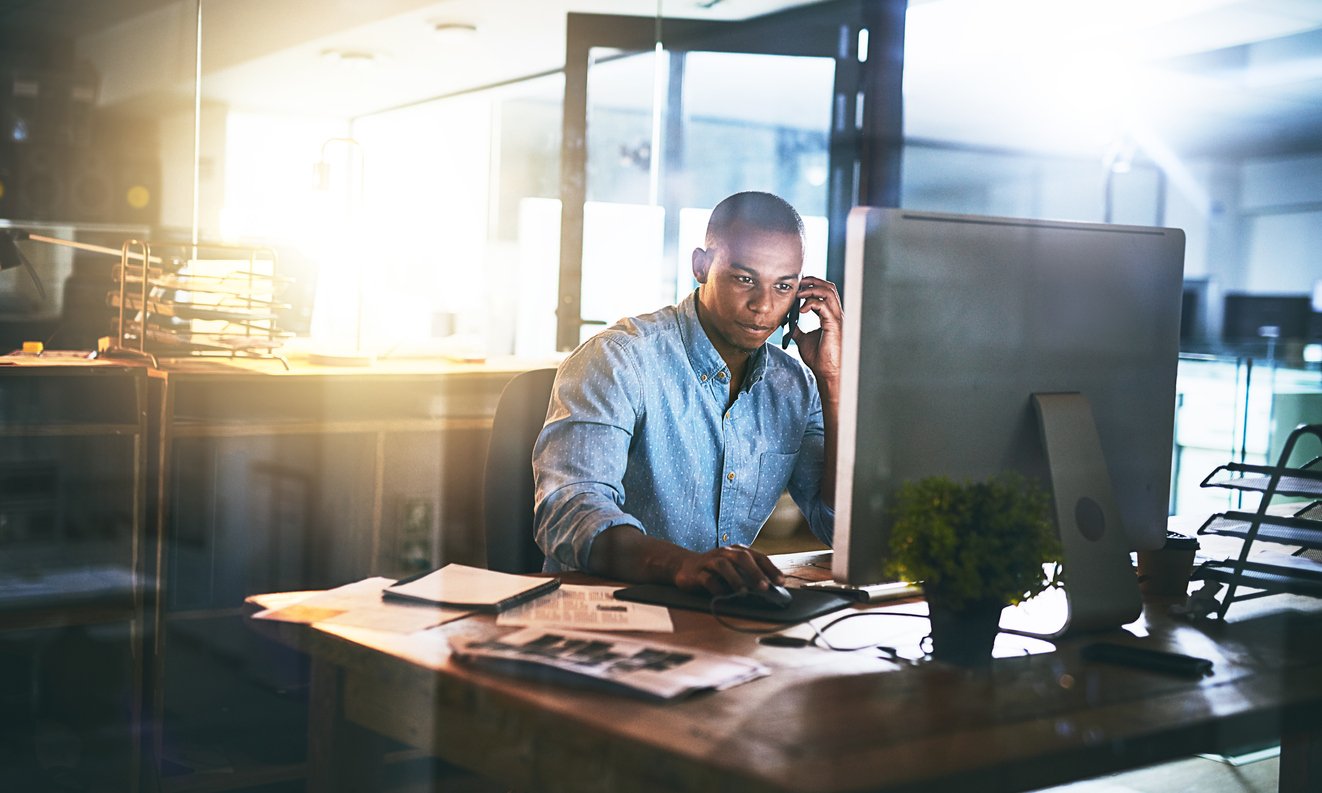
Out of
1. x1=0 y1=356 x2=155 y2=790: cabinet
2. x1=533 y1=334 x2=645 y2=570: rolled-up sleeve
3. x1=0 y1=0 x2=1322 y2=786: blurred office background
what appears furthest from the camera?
x1=0 y1=0 x2=1322 y2=786: blurred office background

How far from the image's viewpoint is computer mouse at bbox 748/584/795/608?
1377 millimetres

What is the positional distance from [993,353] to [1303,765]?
1.17 metres

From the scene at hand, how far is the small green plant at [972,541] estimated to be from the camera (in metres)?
1.15

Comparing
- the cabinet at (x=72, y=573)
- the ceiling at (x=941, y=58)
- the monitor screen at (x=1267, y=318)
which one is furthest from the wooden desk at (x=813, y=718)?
the monitor screen at (x=1267, y=318)

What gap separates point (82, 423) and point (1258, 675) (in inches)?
91.2

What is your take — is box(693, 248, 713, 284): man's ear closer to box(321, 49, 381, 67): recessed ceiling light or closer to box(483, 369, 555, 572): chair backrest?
box(483, 369, 555, 572): chair backrest

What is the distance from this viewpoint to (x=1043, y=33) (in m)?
7.05

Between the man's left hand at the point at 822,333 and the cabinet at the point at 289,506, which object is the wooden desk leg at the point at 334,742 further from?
the cabinet at the point at 289,506

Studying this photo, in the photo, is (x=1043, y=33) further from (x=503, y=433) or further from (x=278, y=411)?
(x=503, y=433)

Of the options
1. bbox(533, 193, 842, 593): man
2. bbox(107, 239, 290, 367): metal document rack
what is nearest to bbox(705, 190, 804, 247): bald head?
bbox(533, 193, 842, 593): man

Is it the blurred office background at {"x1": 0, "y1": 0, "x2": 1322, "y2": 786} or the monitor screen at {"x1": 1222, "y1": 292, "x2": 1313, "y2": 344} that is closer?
the blurred office background at {"x1": 0, "y1": 0, "x2": 1322, "y2": 786}

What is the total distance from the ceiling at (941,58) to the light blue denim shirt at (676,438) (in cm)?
220

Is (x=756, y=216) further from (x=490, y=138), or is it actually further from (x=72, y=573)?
(x=490, y=138)

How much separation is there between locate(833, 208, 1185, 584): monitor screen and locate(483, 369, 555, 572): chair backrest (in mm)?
786
